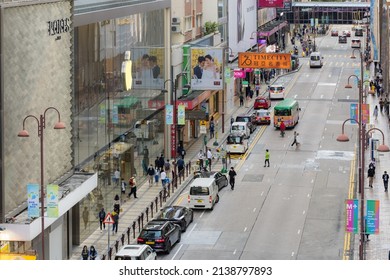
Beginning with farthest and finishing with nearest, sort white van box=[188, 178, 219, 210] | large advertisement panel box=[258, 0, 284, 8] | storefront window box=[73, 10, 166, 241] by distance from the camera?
large advertisement panel box=[258, 0, 284, 8] < white van box=[188, 178, 219, 210] < storefront window box=[73, 10, 166, 241]

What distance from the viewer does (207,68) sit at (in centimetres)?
8350

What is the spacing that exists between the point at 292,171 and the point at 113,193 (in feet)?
59.2

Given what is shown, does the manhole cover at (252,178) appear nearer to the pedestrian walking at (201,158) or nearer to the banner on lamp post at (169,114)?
the pedestrian walking at (201,158)

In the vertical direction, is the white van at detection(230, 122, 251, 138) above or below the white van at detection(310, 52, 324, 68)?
below

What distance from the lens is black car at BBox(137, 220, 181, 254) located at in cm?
4950

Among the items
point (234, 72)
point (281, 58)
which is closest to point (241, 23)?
point (234, 72)

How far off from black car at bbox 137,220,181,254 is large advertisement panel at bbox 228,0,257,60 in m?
66.2

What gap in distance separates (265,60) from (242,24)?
38500mm

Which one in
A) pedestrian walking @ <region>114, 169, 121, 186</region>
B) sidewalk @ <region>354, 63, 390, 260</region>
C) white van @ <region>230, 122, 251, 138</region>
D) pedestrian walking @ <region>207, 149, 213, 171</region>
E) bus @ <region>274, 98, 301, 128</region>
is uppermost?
bus @ <region>274, 98, 301, 128</region>

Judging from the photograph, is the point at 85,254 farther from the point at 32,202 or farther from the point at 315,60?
the point at 315,60

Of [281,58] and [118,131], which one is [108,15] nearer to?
[118,131]

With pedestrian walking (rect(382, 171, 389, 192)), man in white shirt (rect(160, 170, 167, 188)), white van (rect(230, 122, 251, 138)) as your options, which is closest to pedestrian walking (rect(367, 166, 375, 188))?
pedestrian walking (rect(382, 171, 389, 192))

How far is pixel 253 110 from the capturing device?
10869cm

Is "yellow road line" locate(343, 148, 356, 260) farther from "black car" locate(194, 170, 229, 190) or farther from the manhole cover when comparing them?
"black car" locate(194, 170, 229, 190)
